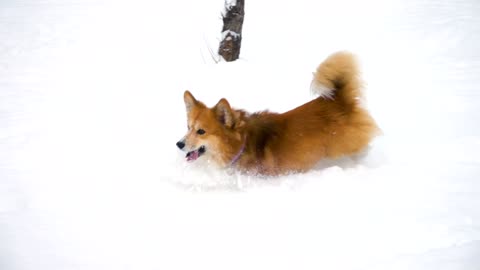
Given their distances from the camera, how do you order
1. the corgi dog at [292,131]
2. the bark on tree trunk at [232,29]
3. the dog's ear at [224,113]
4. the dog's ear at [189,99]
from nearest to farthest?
the dog's ear at [224,113], the corgi dog at [292,131], the dog's ear at [189,99], the bark on tree trunk at [232,29]

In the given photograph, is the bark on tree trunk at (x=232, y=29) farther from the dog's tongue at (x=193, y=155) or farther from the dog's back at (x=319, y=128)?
the dog's tongue at (x=193, y=155)

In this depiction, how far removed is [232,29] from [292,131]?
325 centimetres

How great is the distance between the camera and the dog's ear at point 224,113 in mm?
3582

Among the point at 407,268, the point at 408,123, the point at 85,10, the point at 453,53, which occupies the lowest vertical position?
the point at 407,268

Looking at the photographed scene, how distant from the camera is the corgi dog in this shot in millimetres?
3697

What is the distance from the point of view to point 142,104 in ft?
19.0

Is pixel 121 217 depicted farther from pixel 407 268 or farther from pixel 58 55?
pixel 58 55

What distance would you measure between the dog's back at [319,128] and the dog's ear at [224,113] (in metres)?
0.26

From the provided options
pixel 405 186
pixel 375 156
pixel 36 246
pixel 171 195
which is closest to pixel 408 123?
pixel 375 156

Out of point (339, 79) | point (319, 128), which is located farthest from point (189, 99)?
point (339, 79)

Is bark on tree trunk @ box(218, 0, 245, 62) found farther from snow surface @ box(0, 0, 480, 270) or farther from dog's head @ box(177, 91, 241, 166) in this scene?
dog's head @ box(177, 91, 241, 166)

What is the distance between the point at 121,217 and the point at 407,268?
2.45 metres

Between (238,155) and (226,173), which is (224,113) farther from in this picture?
(226,173)

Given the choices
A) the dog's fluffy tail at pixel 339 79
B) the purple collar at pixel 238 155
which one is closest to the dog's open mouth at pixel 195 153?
the purple collar at pixel 238 155
